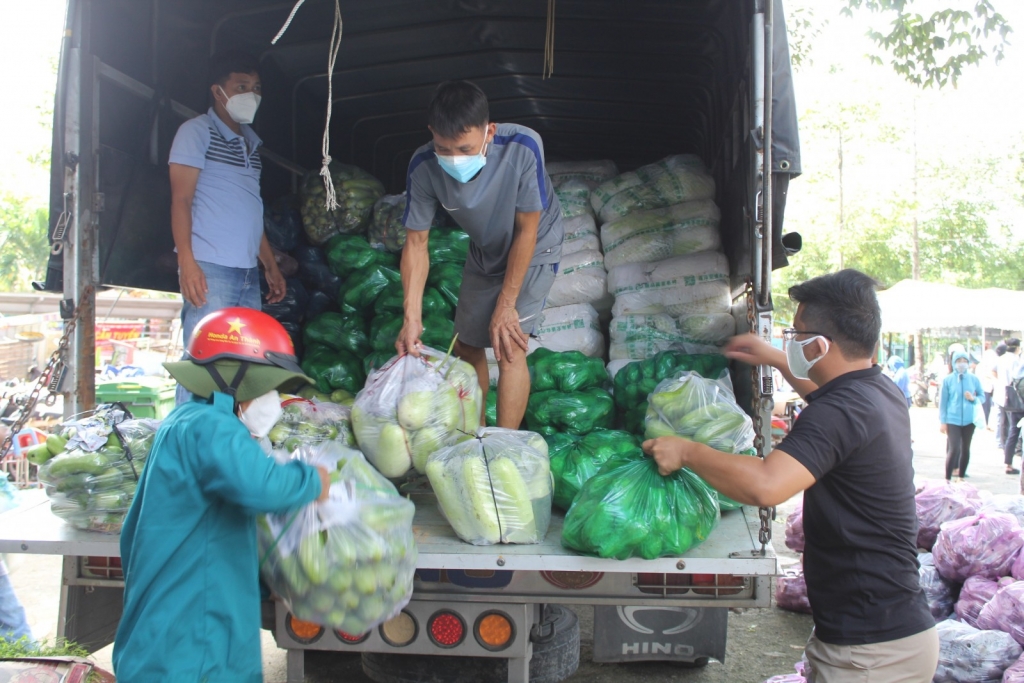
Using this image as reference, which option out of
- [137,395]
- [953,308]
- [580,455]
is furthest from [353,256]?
[953,308]

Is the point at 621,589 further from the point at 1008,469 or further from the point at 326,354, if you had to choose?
the point at 1008,469

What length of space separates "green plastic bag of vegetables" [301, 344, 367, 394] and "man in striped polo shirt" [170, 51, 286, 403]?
554mm

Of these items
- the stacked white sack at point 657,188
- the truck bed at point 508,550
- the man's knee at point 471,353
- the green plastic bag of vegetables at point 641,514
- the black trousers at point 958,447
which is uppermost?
the stacked white sack at point 657,188

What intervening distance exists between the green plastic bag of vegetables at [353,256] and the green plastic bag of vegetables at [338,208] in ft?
0.28

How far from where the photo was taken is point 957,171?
23766 mm

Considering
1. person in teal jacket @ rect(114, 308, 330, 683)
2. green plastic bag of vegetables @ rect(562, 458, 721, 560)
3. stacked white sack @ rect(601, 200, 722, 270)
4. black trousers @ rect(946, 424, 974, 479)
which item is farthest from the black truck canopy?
black trousers @ rect(946, 424, 974, 479)

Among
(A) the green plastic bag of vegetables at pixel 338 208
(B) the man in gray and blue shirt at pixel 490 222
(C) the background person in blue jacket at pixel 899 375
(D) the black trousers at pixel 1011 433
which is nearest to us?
(B) the man in gray and blue shirt at pixel 490 222

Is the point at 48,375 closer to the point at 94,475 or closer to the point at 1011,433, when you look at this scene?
the point at 94,475

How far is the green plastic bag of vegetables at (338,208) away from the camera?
4.82 metres

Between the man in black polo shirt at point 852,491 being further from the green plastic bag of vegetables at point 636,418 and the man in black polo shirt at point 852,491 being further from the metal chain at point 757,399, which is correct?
the green plastic bag of vegetables at point 636,418

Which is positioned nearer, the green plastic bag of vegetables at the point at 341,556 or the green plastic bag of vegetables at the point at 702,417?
the green plastic bag of vegetables at the point at 341,556

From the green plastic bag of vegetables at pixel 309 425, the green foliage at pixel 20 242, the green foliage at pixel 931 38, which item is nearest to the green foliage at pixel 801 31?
the green foliage at pixel 931 38

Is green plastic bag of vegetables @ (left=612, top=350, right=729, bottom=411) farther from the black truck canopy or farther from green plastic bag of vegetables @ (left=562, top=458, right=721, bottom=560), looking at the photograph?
green plastic bag of vegetables @ (left=562, top=458, right=721, bottom=560)

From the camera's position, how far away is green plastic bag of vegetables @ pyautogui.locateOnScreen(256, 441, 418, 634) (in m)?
1.99
